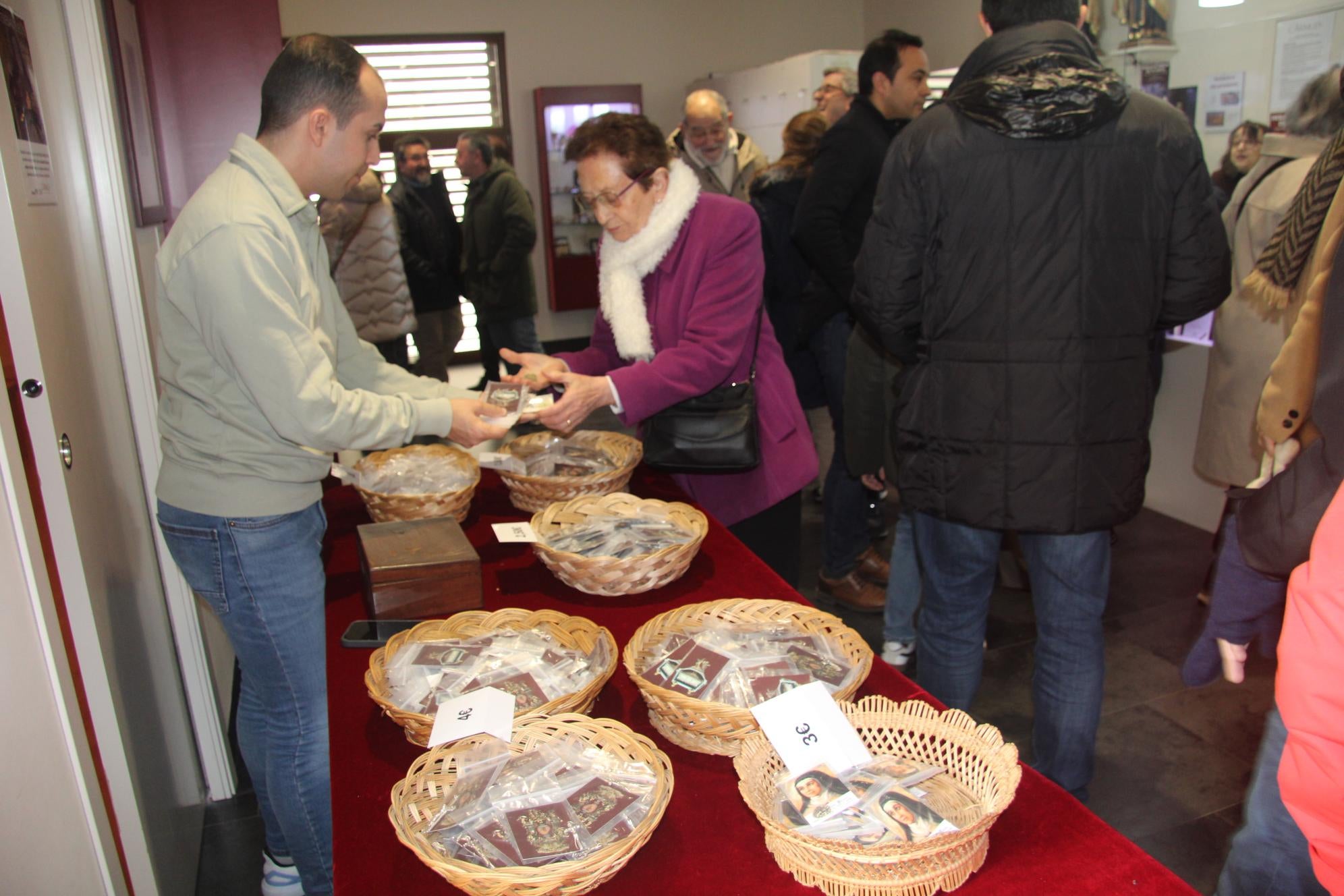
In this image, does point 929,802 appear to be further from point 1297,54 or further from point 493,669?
point 1297,54

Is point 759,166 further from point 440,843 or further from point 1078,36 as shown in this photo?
point 440,843

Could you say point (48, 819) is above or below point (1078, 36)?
below

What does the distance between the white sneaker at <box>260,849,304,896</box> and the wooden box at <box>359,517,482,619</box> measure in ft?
2.59

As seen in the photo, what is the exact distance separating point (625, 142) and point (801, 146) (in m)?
1.78

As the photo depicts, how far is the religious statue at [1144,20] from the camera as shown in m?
3.89

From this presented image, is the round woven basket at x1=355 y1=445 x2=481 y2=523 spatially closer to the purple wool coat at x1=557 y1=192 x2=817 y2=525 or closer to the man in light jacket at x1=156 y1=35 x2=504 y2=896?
the man in light jacket at x1=156 y1=35 x2=504 y2=896

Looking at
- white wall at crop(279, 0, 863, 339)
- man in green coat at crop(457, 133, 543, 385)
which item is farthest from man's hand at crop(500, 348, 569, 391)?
white wall at crop(279, 0, 863, 339)

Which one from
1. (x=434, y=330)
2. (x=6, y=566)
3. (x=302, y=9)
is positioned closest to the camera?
(x=6, y=566)

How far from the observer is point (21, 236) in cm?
153

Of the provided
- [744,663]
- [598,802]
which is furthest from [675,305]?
[598,802]

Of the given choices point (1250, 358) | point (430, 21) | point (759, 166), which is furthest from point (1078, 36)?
point (430, 21)

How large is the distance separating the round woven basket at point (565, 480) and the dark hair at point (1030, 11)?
3.64 feet

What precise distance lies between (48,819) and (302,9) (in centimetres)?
703

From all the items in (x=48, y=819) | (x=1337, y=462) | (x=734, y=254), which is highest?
(x=734, y=254)
